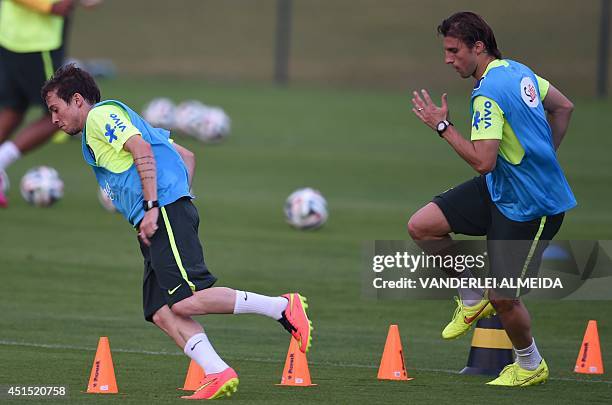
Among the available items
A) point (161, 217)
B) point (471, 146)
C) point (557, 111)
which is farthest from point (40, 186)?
point (471, 146)

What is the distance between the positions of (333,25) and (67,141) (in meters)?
12.4

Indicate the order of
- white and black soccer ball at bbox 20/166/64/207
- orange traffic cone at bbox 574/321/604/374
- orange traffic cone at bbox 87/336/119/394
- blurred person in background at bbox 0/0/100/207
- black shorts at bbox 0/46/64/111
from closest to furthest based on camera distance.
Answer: orange traffic cone at bbox 87/336/119/394, orange traffic cone at bbox 574/321/604/374, blurred person in background at bbox 0/0/100/207, black shorts at bbox 0/46/64/111, white and black soccer ball at bbox 20/166/64/207

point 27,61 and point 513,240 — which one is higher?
point 27,61

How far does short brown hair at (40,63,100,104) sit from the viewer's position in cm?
774

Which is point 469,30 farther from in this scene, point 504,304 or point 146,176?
Answer: point 146,176

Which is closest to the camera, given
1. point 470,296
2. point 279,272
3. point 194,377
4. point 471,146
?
point 471,146

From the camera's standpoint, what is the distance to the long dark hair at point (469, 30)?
7941 mm

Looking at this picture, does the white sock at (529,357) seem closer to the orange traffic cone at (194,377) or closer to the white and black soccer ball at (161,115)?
the orange traffic cone at (194,377)

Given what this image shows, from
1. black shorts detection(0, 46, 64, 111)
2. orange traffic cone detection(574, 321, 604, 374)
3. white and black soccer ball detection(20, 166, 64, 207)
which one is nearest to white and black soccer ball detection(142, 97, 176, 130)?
white and black soccer ball detection(20, 166, 64, 207)

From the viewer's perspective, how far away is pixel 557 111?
27.7 ft

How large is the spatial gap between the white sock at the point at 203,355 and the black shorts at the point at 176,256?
249 mm

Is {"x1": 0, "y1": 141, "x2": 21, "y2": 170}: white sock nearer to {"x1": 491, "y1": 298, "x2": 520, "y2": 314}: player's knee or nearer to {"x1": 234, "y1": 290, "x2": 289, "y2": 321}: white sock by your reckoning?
{"x1": 234, "y1": 290, "x2": 289, "y2": 321}: white sock

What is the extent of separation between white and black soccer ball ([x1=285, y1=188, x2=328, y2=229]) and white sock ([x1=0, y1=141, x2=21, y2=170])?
3083mm

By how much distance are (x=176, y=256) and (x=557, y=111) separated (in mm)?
2639
